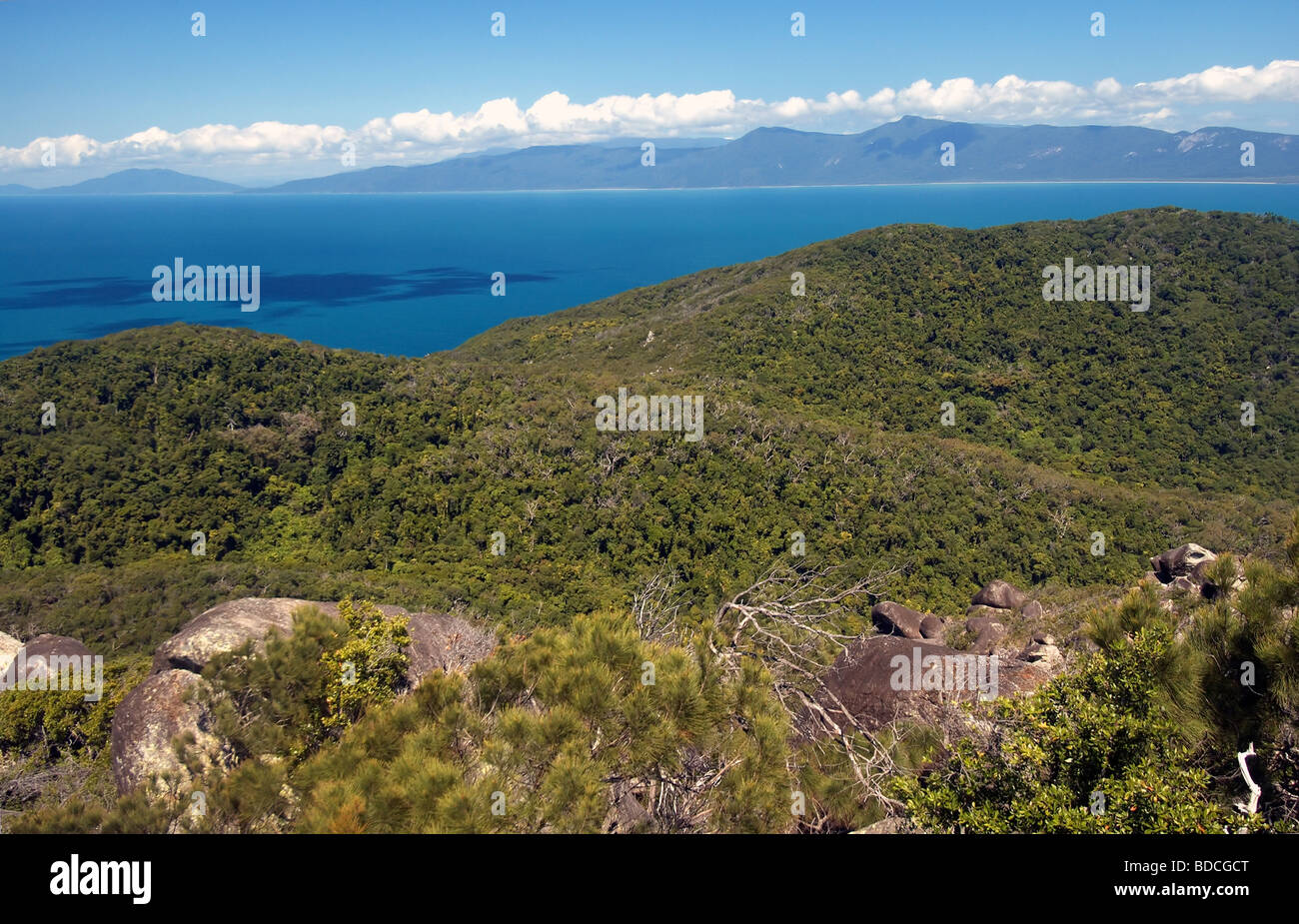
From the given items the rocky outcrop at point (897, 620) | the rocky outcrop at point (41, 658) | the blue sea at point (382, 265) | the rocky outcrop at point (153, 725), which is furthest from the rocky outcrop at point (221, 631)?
the blue sea at point (382, 265)

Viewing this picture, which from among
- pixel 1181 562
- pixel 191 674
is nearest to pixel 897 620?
pixel 1181 562

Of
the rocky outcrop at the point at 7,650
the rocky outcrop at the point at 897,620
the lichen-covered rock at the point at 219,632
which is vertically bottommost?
the rocky outcrop at the point at 897,620

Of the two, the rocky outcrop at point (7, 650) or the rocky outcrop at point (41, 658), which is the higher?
the rocky outcrop at point (41, 658)

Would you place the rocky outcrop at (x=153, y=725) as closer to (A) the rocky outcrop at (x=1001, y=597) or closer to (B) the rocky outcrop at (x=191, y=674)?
(B) the rocky outcrop at (x=191, y=674)

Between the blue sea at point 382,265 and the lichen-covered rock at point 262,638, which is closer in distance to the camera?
the lichen-covered rock at point 262,638

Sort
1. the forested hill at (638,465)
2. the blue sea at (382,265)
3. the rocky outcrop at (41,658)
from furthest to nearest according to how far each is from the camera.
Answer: the blue sea at (382,265), the forested hill at (638,465), the rocky outcrop at (41,658)

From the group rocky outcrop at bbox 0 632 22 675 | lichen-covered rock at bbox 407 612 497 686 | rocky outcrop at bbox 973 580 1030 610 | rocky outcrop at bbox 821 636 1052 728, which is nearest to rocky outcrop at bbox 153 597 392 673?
lichen-covered rock at bbox 407 612 497 686
